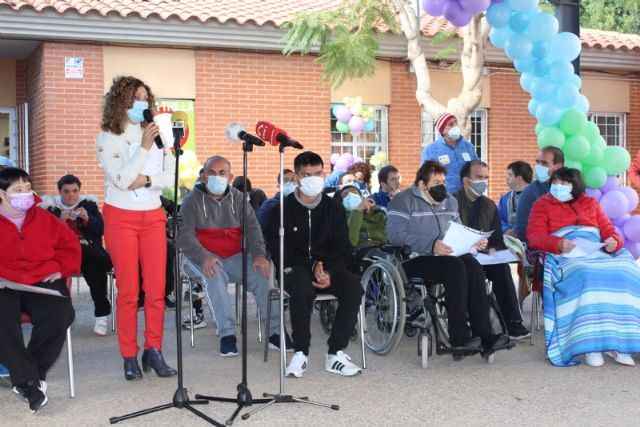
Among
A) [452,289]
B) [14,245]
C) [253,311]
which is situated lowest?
[253,311]

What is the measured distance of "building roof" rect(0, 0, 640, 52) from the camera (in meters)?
10.7

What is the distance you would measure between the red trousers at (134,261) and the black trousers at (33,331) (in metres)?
0.35

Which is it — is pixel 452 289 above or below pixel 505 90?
below

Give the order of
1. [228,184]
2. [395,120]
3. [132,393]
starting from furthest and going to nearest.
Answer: [395,120], [228,184], [132,393]

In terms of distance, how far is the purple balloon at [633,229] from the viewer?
21.5ft

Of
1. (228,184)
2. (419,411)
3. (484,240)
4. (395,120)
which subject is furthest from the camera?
(395,120)

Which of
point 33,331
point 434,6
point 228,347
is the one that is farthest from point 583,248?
point 33,331

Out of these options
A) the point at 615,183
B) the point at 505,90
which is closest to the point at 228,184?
the point at 615,183

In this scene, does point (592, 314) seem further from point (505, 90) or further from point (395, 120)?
point (505, 90)

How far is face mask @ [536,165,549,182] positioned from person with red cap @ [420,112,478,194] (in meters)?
1.11

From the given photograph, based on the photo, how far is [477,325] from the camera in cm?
543

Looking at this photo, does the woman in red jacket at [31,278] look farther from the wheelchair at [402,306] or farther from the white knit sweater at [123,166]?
the wheelchair at [402,306]

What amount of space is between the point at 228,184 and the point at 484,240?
6.31 feet

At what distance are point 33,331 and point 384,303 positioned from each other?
2408mm
